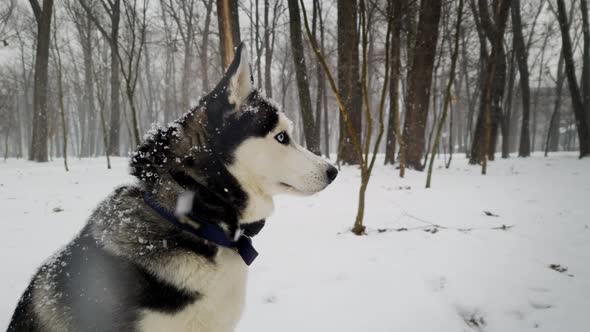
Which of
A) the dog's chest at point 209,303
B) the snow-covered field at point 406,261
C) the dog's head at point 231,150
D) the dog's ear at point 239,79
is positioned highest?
the dog's ear at point 239,79

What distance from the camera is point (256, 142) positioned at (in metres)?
1.65

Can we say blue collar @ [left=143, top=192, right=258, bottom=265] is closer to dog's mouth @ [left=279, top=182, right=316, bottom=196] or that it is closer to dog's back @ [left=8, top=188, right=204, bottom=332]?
dog's back @ [left=8, top=188, right=204, bottom=332]

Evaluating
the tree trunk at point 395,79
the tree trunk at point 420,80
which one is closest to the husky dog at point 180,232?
the tree trunk at point 395,79

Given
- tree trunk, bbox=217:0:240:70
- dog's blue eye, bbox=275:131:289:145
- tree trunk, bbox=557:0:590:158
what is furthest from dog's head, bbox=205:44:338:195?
tree trunk, bbox=557:0:590:158

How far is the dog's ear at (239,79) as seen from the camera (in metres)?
1.50

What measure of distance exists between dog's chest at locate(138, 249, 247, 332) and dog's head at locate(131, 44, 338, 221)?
1.13 feet

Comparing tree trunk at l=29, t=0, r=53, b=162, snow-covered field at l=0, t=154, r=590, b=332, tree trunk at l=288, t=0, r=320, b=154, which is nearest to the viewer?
snow-covered field at l=0, t=154, r=590, b=332

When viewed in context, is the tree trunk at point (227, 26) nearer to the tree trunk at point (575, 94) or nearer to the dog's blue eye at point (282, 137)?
the dog's blue eye at point (282, 137)

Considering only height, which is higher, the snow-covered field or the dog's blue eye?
the dog's blue eye

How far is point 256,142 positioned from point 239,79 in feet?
1.21

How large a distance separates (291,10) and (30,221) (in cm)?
932

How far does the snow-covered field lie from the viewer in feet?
7.08

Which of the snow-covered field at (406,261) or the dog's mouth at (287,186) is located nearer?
the dog's mouth at (287,186)

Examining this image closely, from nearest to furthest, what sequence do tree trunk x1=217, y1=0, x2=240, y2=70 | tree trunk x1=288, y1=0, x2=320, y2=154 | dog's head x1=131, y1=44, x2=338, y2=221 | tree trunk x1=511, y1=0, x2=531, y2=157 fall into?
dog's head x1=131, y1=44, x2=338, y2=221 → tree trunk x1=217, y1=0, x2=240, y2=70 → tree trunk x1=288, y1=0, x2=320, y2=154 → tree trunk x1=511, y1=0, x2=531, y2=157
